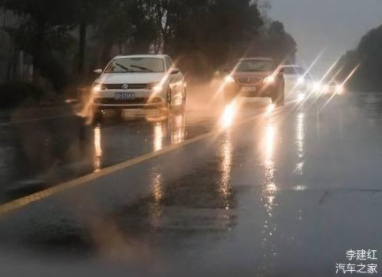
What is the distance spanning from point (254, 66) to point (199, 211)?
2325 cm

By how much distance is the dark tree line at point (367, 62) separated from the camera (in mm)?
114375

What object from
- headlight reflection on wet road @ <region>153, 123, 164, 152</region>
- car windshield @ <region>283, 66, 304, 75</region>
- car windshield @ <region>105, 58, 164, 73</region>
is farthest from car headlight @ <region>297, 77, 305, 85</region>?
headlight reflection on wet road @ <region>153, 123, 164, 152</region>

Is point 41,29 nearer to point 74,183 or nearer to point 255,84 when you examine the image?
point 255,84

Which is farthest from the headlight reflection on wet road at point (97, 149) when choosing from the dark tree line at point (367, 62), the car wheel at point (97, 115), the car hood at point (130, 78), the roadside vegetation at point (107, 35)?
the dark tree line at point (367, 62)

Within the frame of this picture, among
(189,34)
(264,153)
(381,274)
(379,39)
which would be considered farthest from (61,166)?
(379,39)

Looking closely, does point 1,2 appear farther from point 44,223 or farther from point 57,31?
point 44,223

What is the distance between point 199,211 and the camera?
786 centimetres

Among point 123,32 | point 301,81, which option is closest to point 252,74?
point 123,32

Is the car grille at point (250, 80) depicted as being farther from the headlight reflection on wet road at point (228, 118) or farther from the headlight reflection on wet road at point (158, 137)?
the headlight reflection on wet road at point (158, 137)

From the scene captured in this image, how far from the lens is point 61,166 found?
11.2 m

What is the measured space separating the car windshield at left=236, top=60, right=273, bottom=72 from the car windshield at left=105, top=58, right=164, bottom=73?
967 centimetres

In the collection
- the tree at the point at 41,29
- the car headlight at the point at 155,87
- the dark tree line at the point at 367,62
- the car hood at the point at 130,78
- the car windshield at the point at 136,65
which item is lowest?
the dark tree line at the point at 367,62

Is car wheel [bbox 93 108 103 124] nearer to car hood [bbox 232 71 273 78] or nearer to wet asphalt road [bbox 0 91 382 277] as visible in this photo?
wet asphalt road [bbox 0 91 382 277]

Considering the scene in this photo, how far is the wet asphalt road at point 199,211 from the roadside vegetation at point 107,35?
14843mm
